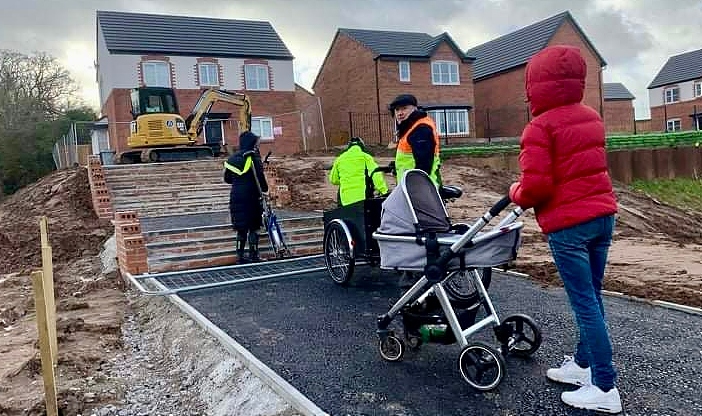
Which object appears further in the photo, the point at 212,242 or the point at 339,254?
the point at 212,242

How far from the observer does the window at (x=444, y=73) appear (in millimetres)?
37188

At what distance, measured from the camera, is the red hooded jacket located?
3.41m

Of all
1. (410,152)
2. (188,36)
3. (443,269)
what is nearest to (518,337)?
(443,269)

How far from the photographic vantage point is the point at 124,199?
666 inches

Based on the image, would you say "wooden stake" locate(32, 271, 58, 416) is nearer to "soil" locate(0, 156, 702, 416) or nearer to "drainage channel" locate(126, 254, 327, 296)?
"soil" locate(0, 156, 702, 416)

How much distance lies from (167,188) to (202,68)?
62.2 feet

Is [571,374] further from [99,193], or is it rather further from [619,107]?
[619,107]

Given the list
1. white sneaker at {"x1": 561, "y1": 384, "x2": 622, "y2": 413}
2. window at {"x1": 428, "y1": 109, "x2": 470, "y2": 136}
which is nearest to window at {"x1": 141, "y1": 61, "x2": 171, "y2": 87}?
window at {"x1": 428, "y1": 109, "x2": 470, "y2": 136}

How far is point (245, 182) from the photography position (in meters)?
9.15

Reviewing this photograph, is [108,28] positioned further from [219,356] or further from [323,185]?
[219,356]

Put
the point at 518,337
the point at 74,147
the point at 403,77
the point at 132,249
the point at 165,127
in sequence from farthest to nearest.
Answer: the point at 403,77
the point at 74,147
the point at 165,127
the point at 132,249
the point at 518,337

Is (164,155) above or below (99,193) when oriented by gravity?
above

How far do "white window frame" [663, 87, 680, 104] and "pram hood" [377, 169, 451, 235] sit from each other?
5978cm

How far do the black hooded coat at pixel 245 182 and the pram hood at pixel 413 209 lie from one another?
4.72 meters
